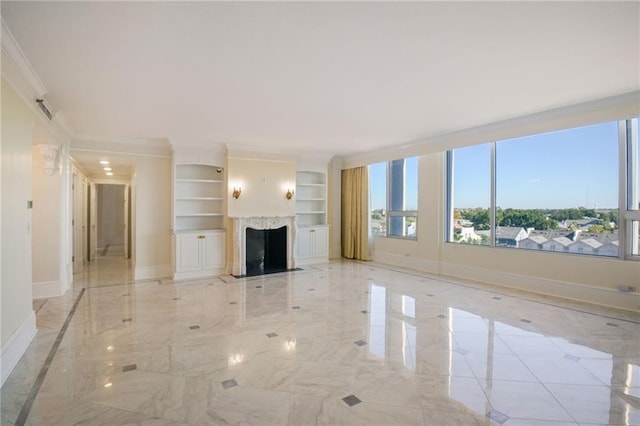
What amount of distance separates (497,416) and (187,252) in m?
5.58

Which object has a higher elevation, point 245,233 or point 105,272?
point 245,233

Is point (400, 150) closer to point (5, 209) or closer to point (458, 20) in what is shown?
point (458, 20)

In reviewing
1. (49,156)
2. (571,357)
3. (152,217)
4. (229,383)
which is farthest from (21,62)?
(571,357)

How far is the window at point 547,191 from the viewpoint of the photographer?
14.7 feet

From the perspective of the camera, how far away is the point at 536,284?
16.9ft

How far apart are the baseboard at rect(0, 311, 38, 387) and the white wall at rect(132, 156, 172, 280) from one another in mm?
2915

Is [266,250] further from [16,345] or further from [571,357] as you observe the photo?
[571,357]

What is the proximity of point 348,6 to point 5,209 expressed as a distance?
315cm

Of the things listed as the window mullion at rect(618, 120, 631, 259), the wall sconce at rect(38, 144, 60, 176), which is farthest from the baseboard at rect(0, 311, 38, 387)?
the window mullion at rect(618, 120, 631, 259)

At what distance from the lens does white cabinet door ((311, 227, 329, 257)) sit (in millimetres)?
7964

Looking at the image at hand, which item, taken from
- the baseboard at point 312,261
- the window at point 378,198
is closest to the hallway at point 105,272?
the baseboard at point 312,261

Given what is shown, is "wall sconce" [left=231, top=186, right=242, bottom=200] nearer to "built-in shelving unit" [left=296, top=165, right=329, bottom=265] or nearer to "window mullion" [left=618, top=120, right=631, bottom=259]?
"built-in shelving unit" [left=296, top=165, right=329, bottom=265]

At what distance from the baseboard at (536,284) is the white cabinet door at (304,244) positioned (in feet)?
7.10

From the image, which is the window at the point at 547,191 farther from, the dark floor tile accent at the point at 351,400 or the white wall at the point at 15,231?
the white wall at the point at 15,231
